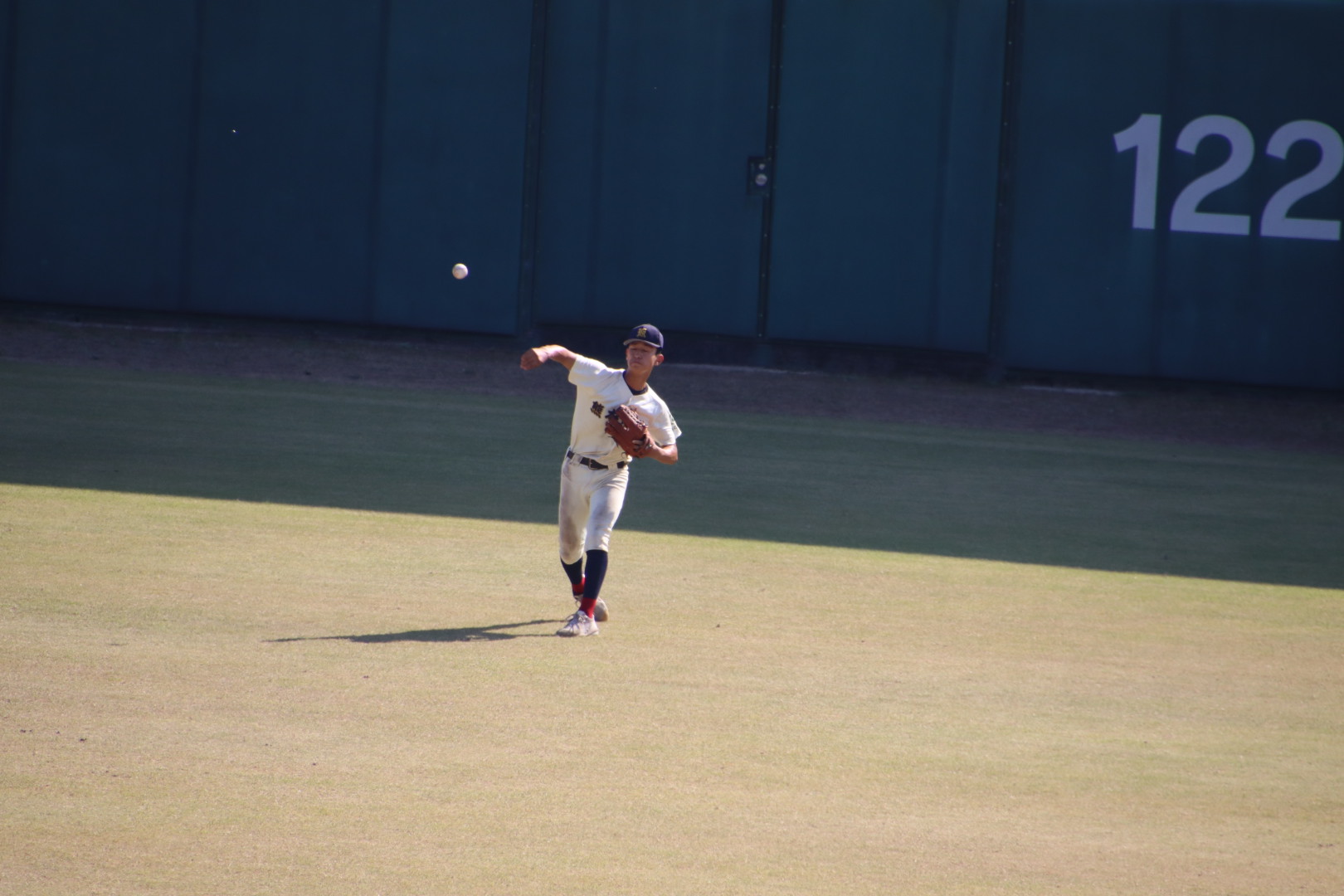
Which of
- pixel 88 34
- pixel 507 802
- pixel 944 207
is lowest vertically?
pixel 507 802

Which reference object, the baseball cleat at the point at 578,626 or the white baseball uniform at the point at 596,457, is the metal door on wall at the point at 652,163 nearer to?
the white baseball uniform at the point at 596,457

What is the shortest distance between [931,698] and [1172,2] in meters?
13.7

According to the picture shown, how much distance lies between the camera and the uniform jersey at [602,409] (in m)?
7.76

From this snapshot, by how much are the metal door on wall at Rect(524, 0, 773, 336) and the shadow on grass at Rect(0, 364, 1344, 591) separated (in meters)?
2.93

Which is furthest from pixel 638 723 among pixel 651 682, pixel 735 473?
pixel 735 473

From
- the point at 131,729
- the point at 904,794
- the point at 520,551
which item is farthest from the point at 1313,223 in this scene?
the point at 131,729

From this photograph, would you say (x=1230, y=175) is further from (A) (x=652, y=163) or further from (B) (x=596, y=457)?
(B) (x=596, y=457)

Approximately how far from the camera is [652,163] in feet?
61.1

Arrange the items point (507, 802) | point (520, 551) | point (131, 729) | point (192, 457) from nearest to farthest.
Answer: point (507, 802)
point (131, 729)
point (520, 551)
point (192, 457)

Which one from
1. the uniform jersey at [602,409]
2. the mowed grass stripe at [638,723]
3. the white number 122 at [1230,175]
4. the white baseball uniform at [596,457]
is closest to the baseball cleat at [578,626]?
the mowed grass stripe at [638,723]

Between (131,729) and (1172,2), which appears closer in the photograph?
(131,729)

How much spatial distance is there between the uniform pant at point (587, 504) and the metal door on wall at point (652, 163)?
36.2 feet

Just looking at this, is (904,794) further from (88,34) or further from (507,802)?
(88,34)

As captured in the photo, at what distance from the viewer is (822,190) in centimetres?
1847
